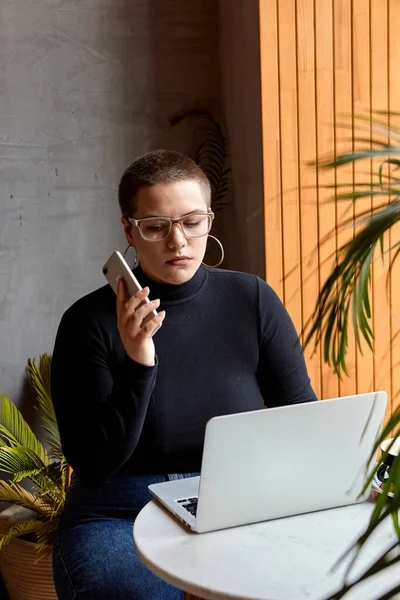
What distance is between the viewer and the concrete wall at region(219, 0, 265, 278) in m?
2.78

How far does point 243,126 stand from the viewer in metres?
3.01

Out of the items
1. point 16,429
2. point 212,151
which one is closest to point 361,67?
point 212,151

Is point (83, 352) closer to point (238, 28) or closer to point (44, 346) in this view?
point (44, 346)

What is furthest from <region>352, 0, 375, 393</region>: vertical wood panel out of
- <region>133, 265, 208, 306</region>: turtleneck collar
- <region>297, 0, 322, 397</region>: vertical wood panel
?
<region>133, 265, 208, 306</region>: turtleneck collar

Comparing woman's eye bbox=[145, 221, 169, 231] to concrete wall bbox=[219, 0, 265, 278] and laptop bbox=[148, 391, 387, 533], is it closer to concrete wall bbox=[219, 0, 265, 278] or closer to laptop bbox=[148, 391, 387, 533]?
laptop bbox=[148, 391, 387, 533]

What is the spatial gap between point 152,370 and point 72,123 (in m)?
1.62

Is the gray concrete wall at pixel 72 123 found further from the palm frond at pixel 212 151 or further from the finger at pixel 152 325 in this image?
the finger at pixel 152 325

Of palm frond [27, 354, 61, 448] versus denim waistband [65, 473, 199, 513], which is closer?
denim waistband [65, 473, 199, 513]

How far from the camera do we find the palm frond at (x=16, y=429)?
9.79 feet

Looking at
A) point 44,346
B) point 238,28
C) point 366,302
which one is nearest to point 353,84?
point 238,28

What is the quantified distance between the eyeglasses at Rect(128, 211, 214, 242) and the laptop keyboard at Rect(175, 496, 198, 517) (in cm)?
64

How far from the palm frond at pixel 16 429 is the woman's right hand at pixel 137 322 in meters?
1.33

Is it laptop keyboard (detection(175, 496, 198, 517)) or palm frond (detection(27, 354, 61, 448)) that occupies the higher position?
laptop keyboard (detection(175, 496, 198, 517))

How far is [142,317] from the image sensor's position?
1.77m
